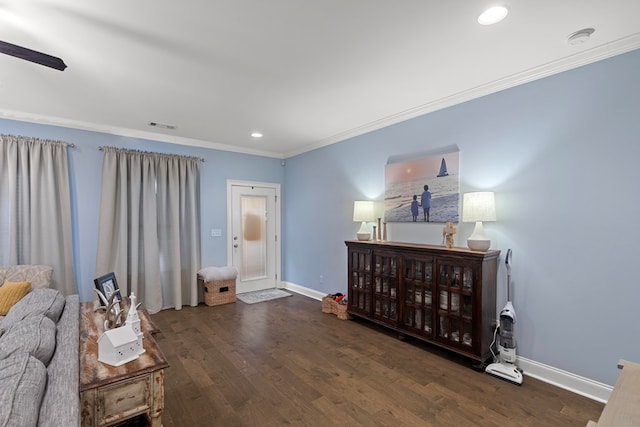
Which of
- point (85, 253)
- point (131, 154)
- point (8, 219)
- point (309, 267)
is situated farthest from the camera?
point (309, 267)

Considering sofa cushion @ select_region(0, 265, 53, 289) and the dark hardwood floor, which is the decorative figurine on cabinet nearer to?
the dark hardwood floor

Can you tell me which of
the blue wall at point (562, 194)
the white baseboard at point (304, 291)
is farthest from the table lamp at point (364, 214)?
the white baseboard at point (304, 291)

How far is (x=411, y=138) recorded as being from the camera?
3.67 meters

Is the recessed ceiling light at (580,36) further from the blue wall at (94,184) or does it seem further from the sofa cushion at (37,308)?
the blue wall at (94,184)

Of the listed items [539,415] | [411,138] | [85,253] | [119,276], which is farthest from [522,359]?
[85,253]

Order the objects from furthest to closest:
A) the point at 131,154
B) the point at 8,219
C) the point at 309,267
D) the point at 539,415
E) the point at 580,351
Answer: the point at 309,267 → the point at 131,154 → the point at 8,219 → the point at 580,351 → the point at 539,415

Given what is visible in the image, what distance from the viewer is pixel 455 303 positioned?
2.85 meters

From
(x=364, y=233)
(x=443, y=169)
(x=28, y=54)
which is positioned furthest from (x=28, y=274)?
(x=443, y=169)

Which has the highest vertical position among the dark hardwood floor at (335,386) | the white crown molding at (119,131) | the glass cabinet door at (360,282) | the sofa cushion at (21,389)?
the white crown molding at (119,131)

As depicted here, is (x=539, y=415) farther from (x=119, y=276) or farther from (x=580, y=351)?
(x=119, y=276)

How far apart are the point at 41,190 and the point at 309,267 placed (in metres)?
3.84

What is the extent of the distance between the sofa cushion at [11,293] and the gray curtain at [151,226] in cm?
108

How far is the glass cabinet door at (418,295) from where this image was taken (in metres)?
3.07

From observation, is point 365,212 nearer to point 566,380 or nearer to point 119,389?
point 566,380
